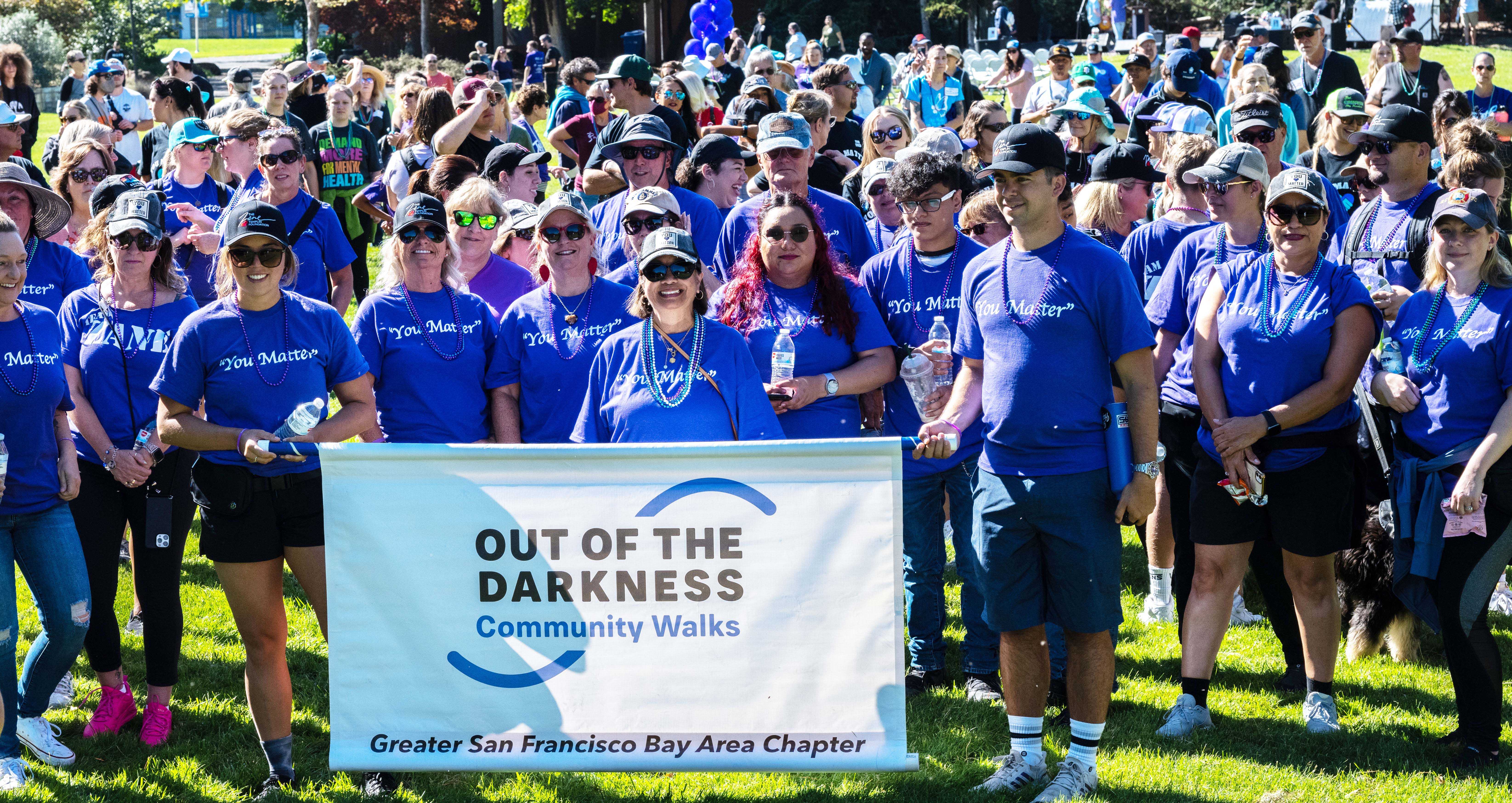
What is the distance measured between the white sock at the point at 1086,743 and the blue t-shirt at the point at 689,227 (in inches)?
122

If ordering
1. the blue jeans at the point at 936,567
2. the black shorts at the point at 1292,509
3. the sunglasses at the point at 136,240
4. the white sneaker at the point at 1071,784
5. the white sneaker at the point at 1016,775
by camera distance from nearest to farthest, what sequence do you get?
the white sneaker at the point at 1071,784
the white sneaker at the point at 1016,775
the black shorts at the point at 1292,509
the sunglasses at the point at 136,240
the blue jeans at the point at 936,567

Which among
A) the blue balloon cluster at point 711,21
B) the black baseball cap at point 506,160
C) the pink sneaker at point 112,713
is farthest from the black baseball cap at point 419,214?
the blue balloon cluster at point 711,21

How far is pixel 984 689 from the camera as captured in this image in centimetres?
Answer: 598

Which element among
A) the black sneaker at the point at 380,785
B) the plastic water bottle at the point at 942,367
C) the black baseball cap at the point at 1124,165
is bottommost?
the black sneaker at the point at 380,785

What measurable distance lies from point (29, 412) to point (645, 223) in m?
2.57

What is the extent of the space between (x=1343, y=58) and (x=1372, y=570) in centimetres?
777

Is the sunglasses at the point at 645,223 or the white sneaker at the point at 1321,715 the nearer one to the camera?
the white sneaker at the point at 1321,715

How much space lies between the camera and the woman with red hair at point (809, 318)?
5.61 metres

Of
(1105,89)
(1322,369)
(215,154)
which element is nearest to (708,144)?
(215,154)

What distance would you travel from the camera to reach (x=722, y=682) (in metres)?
4.50

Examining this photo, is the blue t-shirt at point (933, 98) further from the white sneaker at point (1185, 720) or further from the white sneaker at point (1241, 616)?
the white sneaker at point (1185, 720)

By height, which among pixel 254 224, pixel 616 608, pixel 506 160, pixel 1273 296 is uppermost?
pixel 506 160

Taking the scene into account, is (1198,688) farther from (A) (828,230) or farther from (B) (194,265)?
(B) (194,265)

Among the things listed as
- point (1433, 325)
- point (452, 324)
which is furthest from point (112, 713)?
point (1433, 325)
